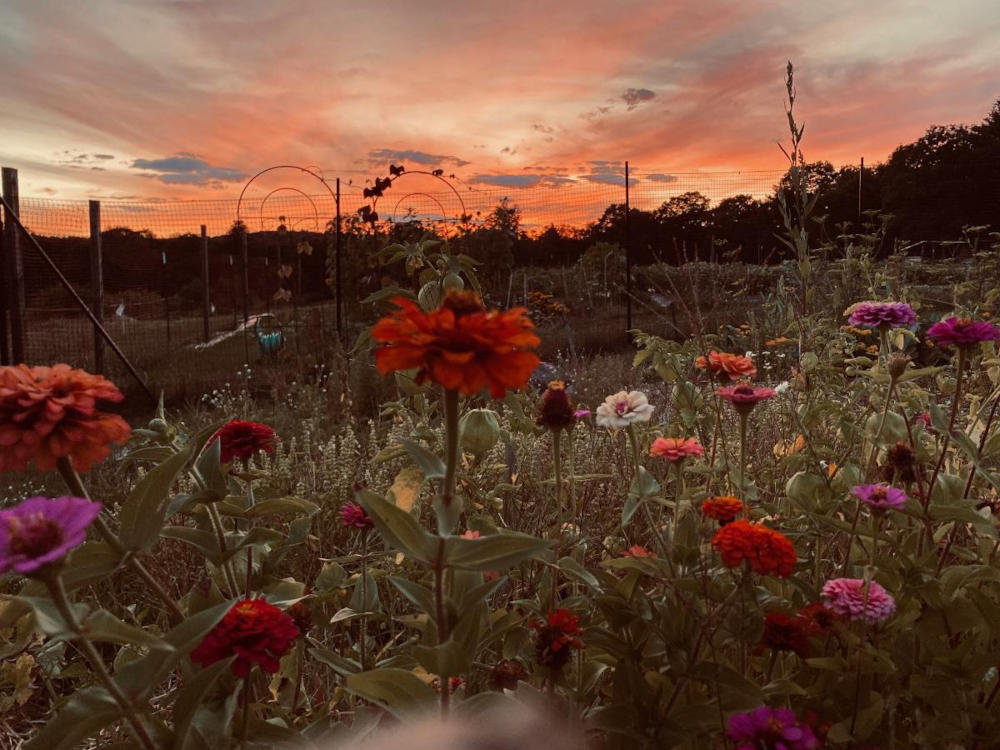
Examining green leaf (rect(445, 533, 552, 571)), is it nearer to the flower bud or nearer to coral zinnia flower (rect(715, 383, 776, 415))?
the flower bud

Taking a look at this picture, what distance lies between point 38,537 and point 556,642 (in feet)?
2.14

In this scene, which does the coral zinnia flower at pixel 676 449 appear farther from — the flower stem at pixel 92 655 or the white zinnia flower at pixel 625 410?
the flower stem at pixel 92 655

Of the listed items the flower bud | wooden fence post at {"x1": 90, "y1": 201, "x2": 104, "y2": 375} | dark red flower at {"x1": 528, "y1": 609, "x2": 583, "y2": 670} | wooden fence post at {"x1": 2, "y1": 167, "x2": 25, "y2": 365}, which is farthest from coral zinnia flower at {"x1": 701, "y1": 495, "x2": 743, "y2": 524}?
wooden fence post at {"x1": 90, "y1": 201, "x2": 104, "y2": 375}

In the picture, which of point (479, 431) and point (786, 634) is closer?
point (786, 634)

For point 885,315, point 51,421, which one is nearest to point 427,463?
point 51,421

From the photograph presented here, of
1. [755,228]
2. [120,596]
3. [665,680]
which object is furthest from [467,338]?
[755,228]

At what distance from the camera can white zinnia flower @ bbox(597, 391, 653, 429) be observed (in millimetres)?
1388

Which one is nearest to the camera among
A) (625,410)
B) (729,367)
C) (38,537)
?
(38,537)

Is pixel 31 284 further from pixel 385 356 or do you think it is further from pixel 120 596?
pixel 385 356

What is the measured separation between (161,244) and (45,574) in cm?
968

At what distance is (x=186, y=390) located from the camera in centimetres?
613

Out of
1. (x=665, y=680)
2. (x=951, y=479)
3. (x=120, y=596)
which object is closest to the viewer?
(x=665, y=680)

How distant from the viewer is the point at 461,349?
0.69 metres

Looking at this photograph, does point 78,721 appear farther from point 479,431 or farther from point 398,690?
point 479,431
